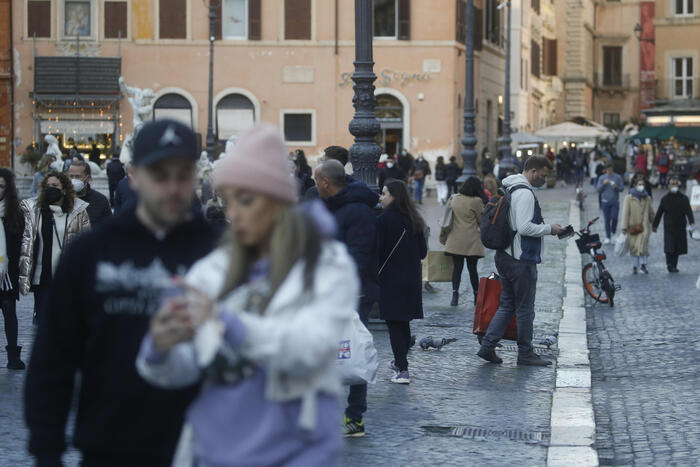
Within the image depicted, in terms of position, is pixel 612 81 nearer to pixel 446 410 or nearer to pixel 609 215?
pixel 609 215

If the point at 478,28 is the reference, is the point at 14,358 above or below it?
below

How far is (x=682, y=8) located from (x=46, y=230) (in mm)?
60855

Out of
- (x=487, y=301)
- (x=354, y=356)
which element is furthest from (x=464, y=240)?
(x=354, y=356)

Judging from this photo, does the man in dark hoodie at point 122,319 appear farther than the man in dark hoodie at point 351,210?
No

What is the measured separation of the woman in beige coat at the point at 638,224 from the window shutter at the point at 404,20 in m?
28.0

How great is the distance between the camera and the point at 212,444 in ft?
10.6

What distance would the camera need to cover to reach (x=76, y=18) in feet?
153

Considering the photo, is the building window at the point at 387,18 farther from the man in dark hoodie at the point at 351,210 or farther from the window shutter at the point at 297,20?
the man in dark hoodie at the point at 351,210

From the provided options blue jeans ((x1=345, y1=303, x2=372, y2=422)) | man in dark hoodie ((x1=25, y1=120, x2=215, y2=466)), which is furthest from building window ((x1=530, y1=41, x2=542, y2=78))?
man in dark hoodie ((x1=25, y1=120, x2=215, y2=466))

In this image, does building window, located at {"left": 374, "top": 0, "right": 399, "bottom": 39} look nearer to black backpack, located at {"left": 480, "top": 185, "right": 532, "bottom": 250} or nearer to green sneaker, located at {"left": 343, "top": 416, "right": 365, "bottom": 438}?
black backpack, located at {"left": 480, "top": 185, "right": 532, "bottom": 250}

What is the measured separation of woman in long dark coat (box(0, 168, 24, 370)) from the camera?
33.7ft

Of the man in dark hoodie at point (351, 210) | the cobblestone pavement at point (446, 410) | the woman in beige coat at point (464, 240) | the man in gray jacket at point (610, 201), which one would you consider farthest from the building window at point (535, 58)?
the man in dark hoodie at point (351, 210)

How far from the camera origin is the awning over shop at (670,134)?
52.4 metres

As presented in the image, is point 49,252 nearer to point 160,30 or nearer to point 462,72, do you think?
point 160,30
